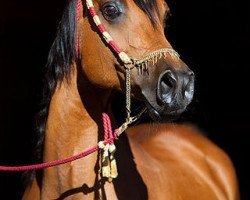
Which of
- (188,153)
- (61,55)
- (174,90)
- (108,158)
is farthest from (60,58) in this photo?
(188,153)

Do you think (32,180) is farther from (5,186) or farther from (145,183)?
(5,186)

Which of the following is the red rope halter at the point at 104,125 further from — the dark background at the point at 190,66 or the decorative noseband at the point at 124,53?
the dark background at the point at 190,66

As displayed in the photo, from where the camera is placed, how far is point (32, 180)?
2.59 metres

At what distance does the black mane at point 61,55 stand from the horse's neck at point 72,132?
0.05 m

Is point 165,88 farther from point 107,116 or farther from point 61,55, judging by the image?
point 61,55

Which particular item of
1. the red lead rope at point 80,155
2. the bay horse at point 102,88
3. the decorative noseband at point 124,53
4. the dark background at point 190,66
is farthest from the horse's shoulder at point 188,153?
the decorative noseband at point 124,53

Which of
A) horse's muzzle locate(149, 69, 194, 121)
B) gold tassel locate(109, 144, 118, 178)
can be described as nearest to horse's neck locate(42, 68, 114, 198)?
gold tassel locate(109, 144, 118, 178)

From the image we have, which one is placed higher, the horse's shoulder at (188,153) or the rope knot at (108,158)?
the rope knot at (108,158)

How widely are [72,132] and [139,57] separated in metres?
0.47

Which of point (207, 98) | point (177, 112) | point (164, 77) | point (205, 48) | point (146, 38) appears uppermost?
point (146, 38)

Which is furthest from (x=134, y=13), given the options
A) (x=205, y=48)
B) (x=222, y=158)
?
(x=205, y=48)

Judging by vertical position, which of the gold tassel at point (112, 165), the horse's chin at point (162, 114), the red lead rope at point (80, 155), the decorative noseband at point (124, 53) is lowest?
the gold tassel at point (112, 165)

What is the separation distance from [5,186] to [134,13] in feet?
9.93

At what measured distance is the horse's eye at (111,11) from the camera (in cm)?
215
